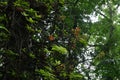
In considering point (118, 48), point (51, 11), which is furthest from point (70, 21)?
point (51, 11)

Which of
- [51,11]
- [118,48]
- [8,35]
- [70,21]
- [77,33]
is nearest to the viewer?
[8,35]

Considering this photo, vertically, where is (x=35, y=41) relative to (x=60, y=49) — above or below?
above

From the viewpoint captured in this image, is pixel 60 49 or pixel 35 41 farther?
pixel 35 41

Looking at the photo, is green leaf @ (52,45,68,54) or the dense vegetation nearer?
the dense vegetation

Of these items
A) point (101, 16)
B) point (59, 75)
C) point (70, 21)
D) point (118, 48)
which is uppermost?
point (101, 16)

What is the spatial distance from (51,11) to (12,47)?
1116 millimetres

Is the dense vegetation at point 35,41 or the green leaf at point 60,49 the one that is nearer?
the dense vegetation at point 35,41

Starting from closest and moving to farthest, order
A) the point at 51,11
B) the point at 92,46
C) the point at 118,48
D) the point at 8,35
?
the point at 8,35
the point at 51,11
the point at 118,48
the point at 92,46

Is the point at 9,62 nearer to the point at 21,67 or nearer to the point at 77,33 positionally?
the point at 21,67

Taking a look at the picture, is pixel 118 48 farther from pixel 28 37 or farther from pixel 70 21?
pixel 28 37

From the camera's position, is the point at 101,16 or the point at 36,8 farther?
the point at 101,16

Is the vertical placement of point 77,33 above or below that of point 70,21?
below

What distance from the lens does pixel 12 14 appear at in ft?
15.8

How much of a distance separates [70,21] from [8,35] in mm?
10591
